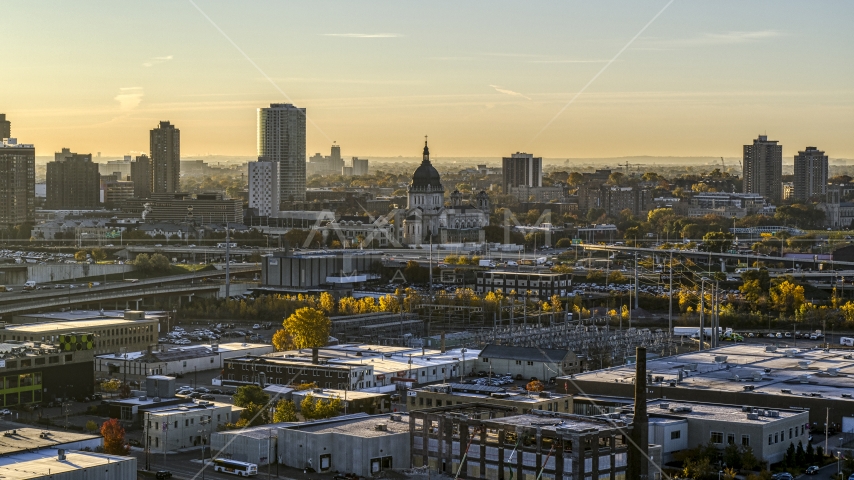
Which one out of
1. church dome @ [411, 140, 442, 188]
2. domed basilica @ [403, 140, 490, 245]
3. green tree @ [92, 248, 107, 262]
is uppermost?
church dome @ [411, 140, 442, 188]

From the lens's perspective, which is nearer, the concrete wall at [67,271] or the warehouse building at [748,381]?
the warehouse building at [748,381]

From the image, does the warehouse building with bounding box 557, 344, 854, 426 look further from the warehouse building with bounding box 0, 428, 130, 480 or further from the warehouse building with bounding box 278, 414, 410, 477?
the warehouse building with bounding box 0, 428, 130, 480

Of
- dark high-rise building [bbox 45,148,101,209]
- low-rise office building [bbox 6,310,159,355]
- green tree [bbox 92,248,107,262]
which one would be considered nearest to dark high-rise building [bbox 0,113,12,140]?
dark high-rise building [bbox 45,148,101,209]

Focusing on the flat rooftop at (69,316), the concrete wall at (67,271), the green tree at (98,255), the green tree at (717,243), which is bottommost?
the flat rooftop at (69,316)

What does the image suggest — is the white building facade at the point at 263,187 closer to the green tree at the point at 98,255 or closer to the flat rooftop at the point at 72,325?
the green tree at the point at 98,255

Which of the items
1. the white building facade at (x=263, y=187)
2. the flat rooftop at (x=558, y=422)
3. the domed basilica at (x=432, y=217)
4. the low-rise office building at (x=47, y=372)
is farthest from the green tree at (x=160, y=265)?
the white building facade at (x=263, y=187)

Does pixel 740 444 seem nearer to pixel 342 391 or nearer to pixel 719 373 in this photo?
pixel 719 373
